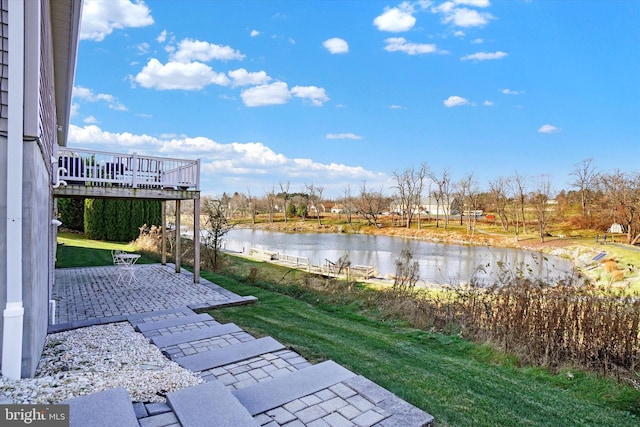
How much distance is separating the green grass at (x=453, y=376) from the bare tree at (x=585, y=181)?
3509 centimetres

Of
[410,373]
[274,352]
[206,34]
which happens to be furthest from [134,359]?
[206,34]

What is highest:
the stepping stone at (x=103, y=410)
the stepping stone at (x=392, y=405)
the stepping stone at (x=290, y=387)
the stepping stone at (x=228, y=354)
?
the stepping stone at (x=103, y=410)

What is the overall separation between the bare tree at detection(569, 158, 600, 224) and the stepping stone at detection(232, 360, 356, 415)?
37.2 meters

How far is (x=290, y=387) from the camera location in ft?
9.46

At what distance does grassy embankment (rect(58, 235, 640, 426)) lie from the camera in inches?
113

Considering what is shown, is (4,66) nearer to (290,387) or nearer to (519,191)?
(290,387)

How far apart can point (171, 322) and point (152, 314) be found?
2.22ft

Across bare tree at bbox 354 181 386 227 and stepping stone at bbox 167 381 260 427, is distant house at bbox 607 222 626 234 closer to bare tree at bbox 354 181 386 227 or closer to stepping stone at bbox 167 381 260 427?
bare tree at bbox 354 181 386 227

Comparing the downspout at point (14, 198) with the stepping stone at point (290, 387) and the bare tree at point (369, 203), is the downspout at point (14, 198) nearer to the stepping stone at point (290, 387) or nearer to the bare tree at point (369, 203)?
the stepping stone at point (290, 387)

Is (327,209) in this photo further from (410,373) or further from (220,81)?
(410,373)

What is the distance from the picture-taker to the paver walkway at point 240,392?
2.24 meters

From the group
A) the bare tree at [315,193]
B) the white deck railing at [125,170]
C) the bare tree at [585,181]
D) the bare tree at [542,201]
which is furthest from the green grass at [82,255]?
the bare tree at [585,181]

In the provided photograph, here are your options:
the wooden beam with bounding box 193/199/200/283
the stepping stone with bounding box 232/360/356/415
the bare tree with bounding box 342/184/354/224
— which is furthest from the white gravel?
the bare tree with bounding box 342/184/354/224

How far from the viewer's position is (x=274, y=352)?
3760 mm
